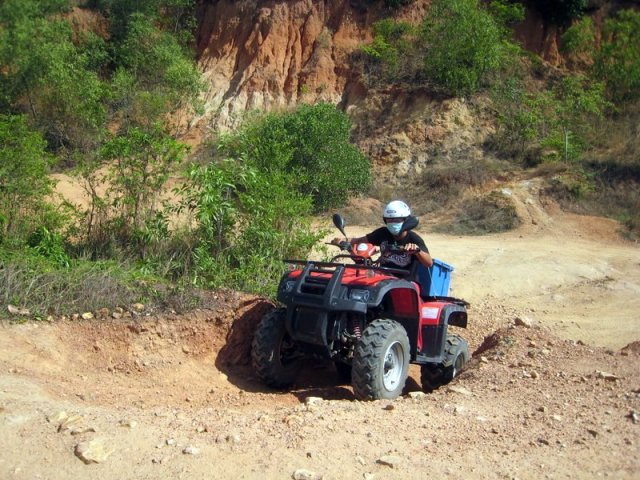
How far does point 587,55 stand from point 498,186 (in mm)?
9894

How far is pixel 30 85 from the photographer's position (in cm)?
2075

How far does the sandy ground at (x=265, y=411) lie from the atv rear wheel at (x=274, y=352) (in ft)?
0.60

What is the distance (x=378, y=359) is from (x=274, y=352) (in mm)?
1153

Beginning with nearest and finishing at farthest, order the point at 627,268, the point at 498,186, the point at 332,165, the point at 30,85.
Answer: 1. the point at 627,268
2. the point at 332,165
3. the point at 498,186
4. the point at 30,85

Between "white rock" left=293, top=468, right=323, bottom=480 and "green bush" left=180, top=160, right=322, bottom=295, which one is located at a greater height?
"green bush" left=180, top=160, right=322, bottom=295

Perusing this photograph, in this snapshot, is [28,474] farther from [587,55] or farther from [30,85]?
[587,55]

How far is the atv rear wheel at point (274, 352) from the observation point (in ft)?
20.5

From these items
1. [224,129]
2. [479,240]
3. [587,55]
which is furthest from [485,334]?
[587,55]

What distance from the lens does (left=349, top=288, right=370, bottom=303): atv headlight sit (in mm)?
5745

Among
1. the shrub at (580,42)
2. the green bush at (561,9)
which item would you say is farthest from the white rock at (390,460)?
the green bush at (561,9)

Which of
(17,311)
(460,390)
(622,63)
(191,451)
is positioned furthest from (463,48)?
(191,451)

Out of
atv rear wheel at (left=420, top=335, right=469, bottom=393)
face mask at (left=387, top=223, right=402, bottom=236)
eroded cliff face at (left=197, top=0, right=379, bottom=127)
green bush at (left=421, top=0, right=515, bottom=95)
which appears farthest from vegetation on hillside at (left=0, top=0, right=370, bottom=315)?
eroded cliff face at (left=197, top=0, right=379, bottom=127)

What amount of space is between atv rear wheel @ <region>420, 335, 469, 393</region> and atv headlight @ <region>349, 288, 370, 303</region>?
1698mm

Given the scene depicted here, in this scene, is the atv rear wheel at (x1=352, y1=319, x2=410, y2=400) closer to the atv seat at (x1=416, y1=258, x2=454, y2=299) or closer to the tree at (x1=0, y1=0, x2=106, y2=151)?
the atv seat at (x1=416, y1=258, x2=454, y2=299)
